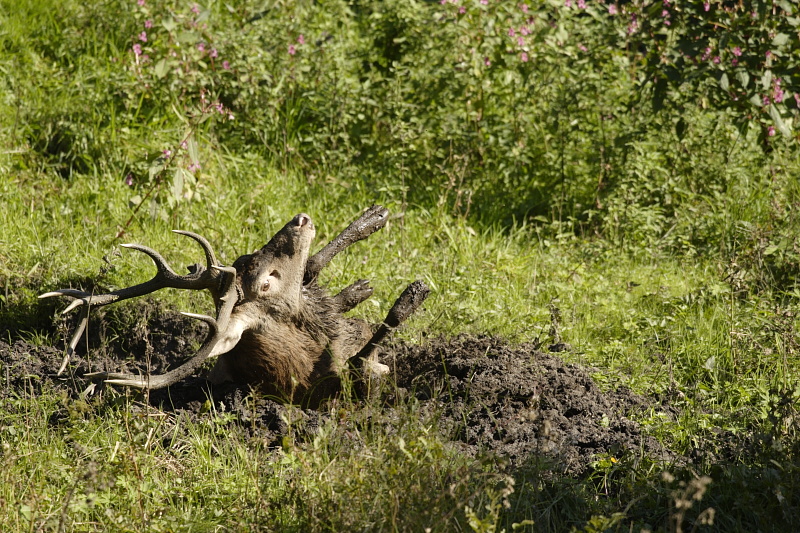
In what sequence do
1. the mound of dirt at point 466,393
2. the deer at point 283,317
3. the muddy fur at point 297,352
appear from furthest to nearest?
the muddy fur at point 297,352 → the deer at point 283,317 → the mound of dirt at point 466,393

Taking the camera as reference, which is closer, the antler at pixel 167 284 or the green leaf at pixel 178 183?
the antler at pixel 167 284

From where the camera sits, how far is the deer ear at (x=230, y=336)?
12.5ft

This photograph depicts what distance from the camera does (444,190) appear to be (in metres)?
6.55

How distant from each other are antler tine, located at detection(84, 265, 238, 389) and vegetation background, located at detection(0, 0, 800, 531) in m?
0.19

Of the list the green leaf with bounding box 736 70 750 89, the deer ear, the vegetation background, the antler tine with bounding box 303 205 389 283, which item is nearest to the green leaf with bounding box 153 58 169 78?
the vegetation background

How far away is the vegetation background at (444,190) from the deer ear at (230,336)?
0.39 m

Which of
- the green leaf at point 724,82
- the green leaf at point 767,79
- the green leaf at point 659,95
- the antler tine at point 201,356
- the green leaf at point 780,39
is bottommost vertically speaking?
the antler tine at point 201,356

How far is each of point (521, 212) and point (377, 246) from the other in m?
1.26

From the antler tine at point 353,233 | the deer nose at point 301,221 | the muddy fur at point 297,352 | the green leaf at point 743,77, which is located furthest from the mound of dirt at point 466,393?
the green leaf at point 743,77

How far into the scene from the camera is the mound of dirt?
12.4ft

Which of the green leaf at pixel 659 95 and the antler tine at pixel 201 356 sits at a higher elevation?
the green leaf at pixel 659 95

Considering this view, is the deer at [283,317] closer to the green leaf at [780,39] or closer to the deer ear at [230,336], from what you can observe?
the deer ear at [230,336]

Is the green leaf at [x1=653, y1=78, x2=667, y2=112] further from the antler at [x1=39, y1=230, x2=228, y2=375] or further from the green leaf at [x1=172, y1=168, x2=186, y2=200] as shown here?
the antler at [x1=39, y1=230, x2=228, y2=375]

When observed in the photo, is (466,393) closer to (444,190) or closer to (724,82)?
(444,190)
